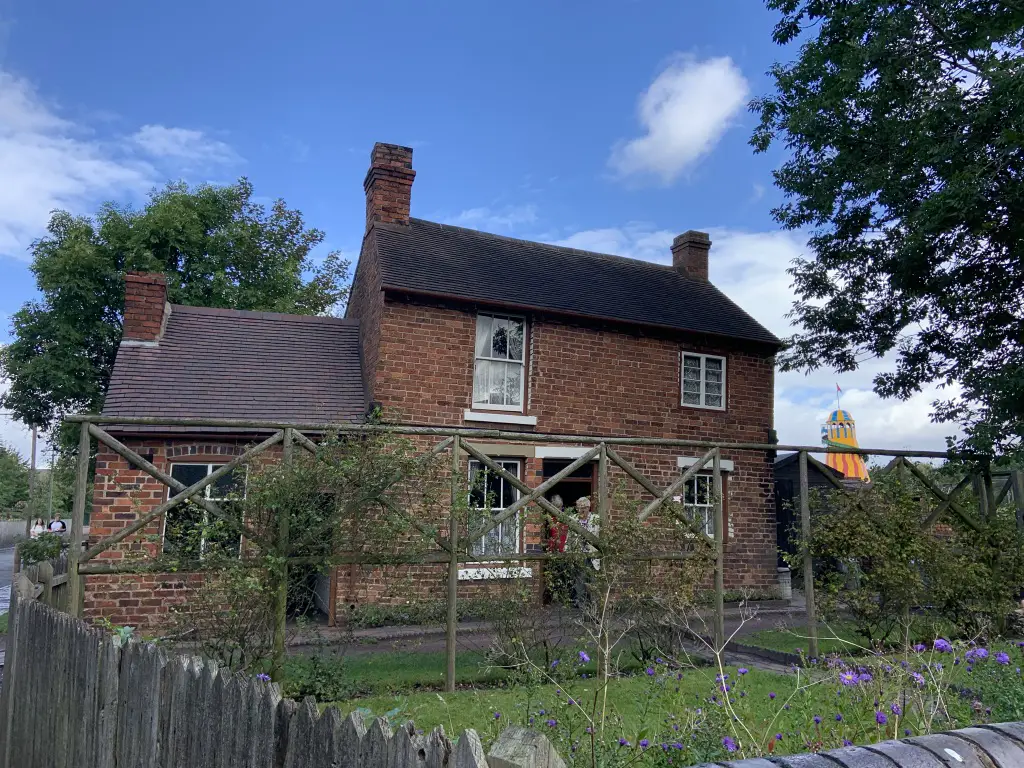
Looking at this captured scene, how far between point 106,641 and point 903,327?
14646mm

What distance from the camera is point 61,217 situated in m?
25.6

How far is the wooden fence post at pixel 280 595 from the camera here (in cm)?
685

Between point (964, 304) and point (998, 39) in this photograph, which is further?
point (964, 304)

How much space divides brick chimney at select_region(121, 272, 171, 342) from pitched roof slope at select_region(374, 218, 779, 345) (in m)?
4.33

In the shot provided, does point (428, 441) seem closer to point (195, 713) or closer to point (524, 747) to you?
point (195, 713)

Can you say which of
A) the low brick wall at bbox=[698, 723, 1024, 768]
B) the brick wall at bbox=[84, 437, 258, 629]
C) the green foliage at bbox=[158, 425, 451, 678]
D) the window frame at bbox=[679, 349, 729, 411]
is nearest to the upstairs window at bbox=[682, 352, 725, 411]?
the window frame at bbox=[679, 349, 729, 411]

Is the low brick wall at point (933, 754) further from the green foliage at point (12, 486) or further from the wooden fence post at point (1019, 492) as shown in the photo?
the green foliage at point (12, 486)

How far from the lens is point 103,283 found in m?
24.1

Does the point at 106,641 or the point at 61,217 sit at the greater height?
the point at 61,217

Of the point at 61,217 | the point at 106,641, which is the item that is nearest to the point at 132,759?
the point at 106,641

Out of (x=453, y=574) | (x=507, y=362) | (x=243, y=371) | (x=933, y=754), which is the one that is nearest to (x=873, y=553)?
(x=453, y=574)

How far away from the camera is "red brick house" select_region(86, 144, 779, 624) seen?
1304 centimetres

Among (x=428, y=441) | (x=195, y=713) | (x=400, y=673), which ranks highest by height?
(x=428, y=441)

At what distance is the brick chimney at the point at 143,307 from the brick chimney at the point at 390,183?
4646 mm
